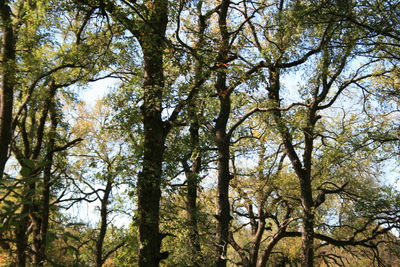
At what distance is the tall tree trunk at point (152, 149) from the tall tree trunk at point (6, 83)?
2.82m

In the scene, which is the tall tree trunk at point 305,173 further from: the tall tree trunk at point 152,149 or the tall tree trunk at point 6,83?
the tall tree trunk at point 6,83

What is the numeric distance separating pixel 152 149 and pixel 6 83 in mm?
3696

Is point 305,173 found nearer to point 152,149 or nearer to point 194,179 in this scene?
point 194,179

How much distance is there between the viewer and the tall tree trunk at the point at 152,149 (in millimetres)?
7477

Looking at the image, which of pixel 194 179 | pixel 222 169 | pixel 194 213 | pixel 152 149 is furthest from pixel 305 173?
pixel 152 149

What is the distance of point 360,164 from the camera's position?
644 inches

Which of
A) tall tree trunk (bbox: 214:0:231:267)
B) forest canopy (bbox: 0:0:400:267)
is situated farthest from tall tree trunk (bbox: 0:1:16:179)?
tall tree trunk (bbox: 214:0:231:267)

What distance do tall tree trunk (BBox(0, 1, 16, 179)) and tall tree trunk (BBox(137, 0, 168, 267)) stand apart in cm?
282

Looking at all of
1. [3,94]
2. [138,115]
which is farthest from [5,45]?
[138,115]

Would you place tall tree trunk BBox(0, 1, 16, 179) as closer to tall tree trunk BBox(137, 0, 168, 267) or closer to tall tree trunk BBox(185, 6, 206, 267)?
tall tree trunk BBox(137, 0, 168, 267)

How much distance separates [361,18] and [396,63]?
3.39 m

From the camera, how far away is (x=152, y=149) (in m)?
8.54

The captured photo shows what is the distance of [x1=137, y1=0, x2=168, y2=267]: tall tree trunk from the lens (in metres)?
7.48

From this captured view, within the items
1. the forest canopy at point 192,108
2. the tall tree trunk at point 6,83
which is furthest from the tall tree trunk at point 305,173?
the tall tree trunk at point 6,83
